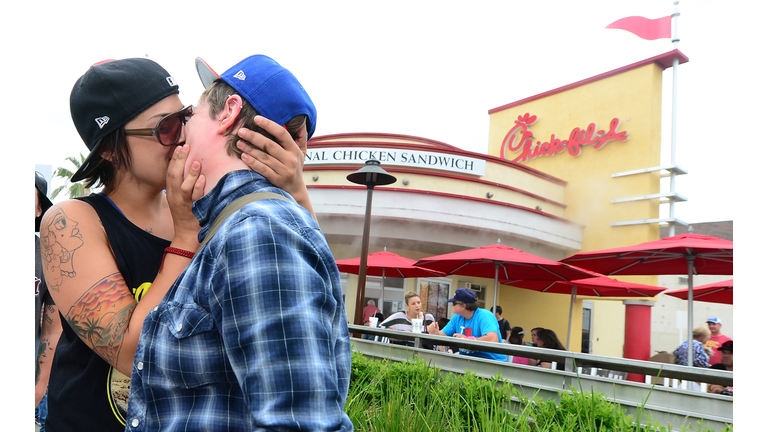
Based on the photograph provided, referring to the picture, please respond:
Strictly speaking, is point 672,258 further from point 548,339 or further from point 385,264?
point 385,264

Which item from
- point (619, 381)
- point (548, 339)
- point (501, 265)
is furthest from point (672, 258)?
point (619, 381)

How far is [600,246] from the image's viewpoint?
18094 mm

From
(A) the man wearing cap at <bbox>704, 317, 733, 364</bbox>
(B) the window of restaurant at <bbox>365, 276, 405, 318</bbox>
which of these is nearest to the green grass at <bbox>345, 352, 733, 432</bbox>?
(A) the man wearing cap at <bbox>704, 317, 733, 364</bbox>

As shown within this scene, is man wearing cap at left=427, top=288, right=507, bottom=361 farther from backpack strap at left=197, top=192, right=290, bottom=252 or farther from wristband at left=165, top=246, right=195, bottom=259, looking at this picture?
backpack strap at left=197, top=192, right=290, bottom=252

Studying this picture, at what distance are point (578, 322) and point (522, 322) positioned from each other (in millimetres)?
2302

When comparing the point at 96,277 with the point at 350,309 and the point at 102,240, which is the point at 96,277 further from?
the point at 350,309

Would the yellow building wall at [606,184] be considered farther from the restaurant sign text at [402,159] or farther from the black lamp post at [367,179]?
the black lamp post at [367,179]

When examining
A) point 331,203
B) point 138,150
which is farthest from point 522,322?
point 138,150

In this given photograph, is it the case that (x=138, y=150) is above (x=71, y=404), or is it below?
above

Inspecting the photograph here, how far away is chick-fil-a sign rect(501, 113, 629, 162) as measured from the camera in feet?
63.0

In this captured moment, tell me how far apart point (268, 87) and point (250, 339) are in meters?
0.68

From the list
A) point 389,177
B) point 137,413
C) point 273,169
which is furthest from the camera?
point 389,177

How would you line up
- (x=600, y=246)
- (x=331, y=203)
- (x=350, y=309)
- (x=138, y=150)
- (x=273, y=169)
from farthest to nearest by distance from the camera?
(x=600, y=246)
(x=350, y=309)
(x=331, y=203)
(x=138, y=150)
(x=273, y=169)

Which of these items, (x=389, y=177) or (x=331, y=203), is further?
(x=331, y=203)
